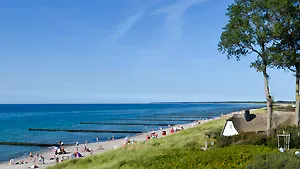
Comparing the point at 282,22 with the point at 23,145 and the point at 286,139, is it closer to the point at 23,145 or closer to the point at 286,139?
the point at 286,139

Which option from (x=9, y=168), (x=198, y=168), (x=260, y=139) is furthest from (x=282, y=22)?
(x=9, y=168)

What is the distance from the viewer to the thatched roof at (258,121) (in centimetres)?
2880

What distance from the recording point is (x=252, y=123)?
29500 millimetres

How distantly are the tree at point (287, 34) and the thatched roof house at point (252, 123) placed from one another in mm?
7004

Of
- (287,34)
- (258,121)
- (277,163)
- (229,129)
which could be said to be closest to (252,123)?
(258,121)

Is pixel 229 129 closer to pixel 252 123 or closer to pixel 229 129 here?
pixel 229 129

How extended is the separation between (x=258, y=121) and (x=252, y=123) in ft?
1.79

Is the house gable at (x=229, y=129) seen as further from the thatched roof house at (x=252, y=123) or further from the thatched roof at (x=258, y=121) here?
the thatched roof at (x=258, y=121)

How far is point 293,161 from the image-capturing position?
959 centimetres

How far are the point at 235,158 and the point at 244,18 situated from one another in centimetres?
1205

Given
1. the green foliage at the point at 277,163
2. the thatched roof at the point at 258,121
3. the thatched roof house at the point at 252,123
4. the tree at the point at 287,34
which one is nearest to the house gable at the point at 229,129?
the thatched roof house at the point at 252,123

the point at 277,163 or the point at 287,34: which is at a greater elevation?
the point at 287,34

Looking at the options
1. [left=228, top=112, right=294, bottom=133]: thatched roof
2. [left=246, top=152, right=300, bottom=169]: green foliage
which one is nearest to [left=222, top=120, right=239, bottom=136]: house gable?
[left=228, top=112, right=294, bottom=133]: thatched roof

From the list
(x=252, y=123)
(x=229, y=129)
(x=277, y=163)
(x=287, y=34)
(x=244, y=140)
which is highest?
(x=287, y=34)
